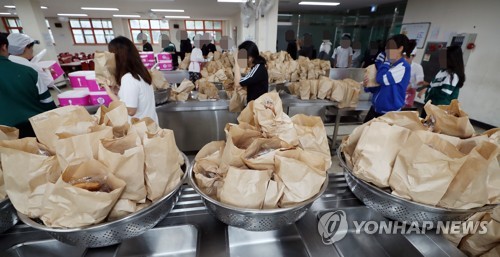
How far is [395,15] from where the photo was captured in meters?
6.81

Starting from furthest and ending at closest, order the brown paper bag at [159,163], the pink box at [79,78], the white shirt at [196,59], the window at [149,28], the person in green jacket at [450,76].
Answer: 1. the window at [149,28]
2. the white shirt at [196,59]
3. the person in green jacket at [450,76]
4. the pink box at [79,78]
5. the brown paper bag at [159,163]

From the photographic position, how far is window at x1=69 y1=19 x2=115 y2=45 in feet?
38.4

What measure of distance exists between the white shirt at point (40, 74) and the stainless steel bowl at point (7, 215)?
129 cm

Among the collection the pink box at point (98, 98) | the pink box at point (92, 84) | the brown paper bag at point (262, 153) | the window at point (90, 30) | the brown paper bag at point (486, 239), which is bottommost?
the brown paper bag at point (486, 239)

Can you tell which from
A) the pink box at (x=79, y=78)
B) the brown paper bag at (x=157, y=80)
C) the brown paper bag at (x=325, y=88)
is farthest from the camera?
the brown paper bag at (x=325, y=88)

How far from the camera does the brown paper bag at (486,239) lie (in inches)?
28.9

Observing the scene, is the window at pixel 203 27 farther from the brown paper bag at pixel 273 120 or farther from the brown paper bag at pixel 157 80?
the brown paper bag at pixel 273 120

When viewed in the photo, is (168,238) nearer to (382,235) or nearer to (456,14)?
(382,235)

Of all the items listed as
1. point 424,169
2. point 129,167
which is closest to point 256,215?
point 129,167

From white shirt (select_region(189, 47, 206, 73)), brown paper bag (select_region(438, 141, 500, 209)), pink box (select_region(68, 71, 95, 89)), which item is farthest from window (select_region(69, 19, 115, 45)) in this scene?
brown paper bag (select_region(438, 141, 500, 209))

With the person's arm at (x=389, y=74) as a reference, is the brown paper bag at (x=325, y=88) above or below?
below

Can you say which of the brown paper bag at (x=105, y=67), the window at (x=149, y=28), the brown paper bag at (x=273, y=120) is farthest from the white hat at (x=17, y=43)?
the window at (x=149, y=28)

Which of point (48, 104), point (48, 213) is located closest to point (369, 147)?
point (48, 213)

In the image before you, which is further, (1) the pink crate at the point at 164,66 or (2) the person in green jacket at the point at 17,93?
(1) the pink crate at the point at 164,66
